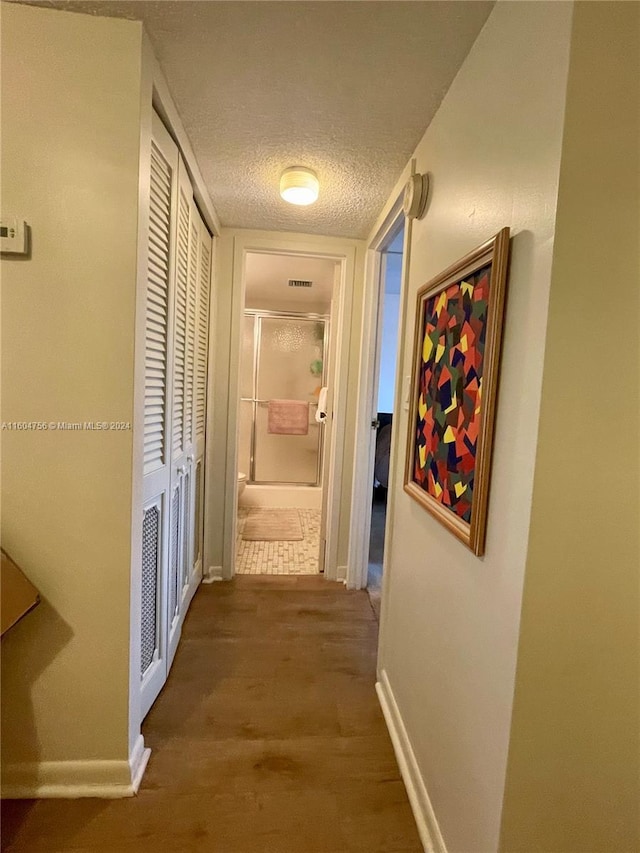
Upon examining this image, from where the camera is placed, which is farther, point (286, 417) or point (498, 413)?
point (286, 417)

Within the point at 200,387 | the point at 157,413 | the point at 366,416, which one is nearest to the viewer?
the point at 157,413

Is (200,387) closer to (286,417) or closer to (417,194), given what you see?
(417,194)

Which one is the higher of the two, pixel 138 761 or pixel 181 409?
pixel 181 409

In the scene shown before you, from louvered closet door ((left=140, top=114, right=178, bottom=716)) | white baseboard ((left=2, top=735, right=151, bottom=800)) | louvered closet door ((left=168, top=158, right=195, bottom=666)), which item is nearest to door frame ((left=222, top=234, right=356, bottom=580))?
louvered closet door ((left=168, top=158, right=195, bottom=666))

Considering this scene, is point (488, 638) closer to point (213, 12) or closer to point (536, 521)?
point (536, 521)

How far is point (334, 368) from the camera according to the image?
9.11ft

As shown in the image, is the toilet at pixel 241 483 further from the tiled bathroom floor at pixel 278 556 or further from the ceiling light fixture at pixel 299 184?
the ceiling light fixture at pixel 299 184

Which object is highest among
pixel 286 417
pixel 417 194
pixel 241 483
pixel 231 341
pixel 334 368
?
pixel 417 194

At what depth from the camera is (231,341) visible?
8.50 feet

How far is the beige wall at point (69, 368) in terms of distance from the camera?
3.66ft

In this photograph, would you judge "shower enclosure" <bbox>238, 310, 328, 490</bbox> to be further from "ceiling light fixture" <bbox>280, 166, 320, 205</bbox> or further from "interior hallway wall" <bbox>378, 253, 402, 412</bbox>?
"ceiling light fixture" <bbox>280, 166, 320, 205</bbox>

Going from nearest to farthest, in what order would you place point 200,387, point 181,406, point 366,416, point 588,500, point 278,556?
point 588,500, point 181,406, point 200,387, point 366,416, point 278,556

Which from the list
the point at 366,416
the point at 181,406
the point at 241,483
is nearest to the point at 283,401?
the point at 241,483

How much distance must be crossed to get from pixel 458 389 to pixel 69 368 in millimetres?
1062
